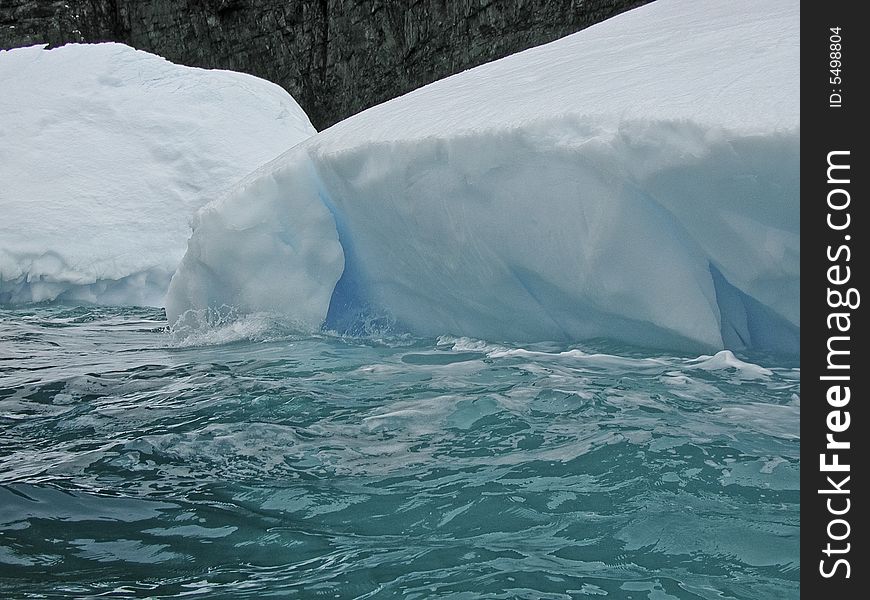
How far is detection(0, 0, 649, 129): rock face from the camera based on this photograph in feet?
64.7

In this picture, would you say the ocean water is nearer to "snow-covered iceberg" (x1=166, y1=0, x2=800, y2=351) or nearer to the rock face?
"snow-covered iceberg" (x1=166, y1=0, x2=800, y2=351)

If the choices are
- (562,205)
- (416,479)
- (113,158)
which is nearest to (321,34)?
(113,158)

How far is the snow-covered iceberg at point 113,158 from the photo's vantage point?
24.3 feet

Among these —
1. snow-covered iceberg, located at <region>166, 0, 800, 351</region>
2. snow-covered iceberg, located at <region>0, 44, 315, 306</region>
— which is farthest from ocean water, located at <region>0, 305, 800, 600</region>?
snow-covered iceberg, located at <region>0, 44, 315, 306</region>

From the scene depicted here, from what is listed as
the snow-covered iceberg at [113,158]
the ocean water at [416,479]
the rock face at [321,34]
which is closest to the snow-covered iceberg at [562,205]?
the ocean water at [416,479]

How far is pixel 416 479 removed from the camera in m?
2.60

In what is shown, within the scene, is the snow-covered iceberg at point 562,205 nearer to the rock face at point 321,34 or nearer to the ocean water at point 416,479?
the ocean water at point 416,479

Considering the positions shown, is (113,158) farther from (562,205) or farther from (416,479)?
(416,479)

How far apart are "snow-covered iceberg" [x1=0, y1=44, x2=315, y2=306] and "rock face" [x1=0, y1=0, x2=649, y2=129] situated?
1127 cm

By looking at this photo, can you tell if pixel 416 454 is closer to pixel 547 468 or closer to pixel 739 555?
pixel 547 468

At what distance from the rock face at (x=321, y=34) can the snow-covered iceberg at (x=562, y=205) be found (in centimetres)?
1511
